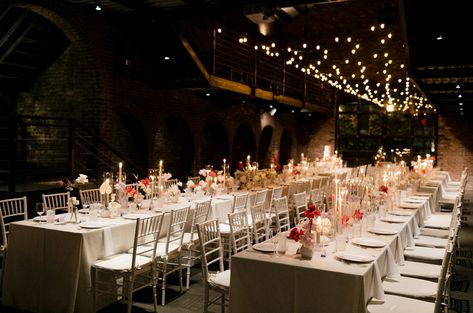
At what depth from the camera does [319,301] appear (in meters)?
3.20

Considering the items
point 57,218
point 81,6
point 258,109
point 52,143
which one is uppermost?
point 81,6

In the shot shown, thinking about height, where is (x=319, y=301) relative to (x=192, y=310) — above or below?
above

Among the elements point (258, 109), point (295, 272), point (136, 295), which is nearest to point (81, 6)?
point (136, 295)

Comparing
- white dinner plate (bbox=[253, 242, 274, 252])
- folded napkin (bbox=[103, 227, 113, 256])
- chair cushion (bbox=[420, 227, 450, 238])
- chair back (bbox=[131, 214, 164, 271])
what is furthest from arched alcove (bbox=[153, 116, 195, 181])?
white dinner plate (bbox=[253, 242, 274, 252])

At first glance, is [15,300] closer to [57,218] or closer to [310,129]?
[57,218]

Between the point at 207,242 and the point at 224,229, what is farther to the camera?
the point at 224,229

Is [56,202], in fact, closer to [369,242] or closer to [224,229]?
[224,229]

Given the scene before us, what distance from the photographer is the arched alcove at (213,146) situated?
44.4ft

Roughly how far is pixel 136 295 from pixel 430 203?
5.52 meters

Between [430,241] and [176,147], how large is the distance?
768 cm

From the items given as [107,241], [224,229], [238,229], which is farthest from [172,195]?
[107,241]

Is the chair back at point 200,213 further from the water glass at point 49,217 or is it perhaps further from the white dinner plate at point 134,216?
the water glass at point 49,217

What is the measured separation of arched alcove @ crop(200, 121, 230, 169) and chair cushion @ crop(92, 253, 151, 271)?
29.3 feet

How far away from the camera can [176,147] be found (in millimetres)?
12172
